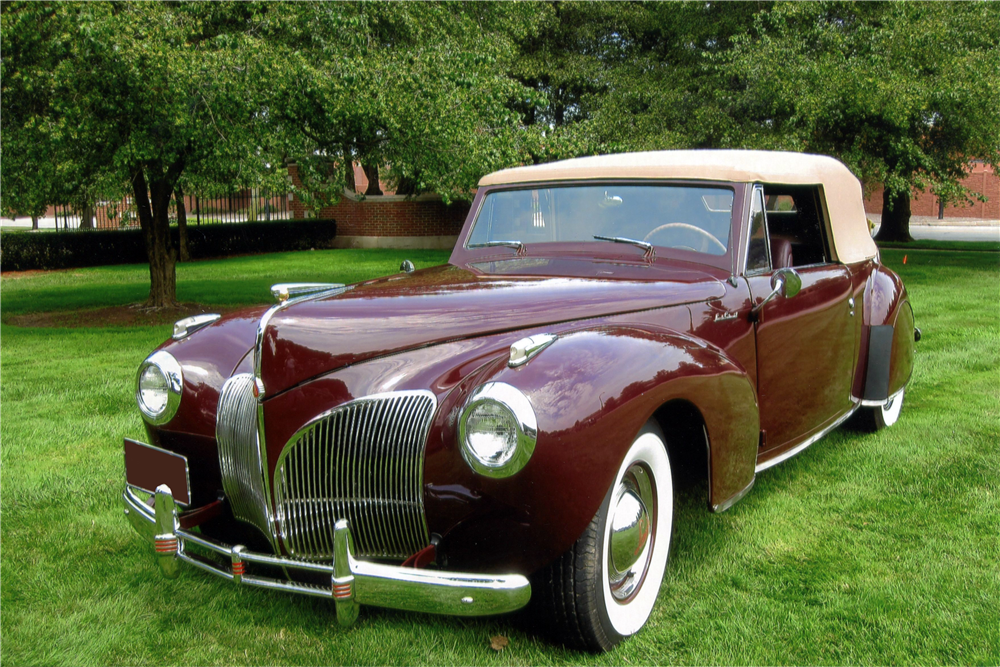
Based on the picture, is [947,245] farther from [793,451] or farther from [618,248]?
[618,248]

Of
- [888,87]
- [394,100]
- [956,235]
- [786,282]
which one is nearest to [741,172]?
[786,282]

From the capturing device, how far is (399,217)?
23312 mm

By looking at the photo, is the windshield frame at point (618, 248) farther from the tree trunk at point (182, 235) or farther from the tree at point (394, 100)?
the tree trunk at point (182, 235)

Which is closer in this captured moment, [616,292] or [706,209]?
[616,292]

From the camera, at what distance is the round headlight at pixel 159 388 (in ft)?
10.1

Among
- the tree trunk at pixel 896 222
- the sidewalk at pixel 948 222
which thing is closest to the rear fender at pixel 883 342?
the tree trunk at pixel 896 222

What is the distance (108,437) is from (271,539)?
112 inches

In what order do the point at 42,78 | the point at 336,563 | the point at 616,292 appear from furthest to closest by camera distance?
the point at 42,78 < the point at 616,292 < the point at 336,563

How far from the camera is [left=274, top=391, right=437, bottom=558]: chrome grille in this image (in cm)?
247

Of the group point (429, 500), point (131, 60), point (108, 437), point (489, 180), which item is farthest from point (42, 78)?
point (429, 500)

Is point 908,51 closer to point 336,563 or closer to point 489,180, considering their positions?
point 489,180

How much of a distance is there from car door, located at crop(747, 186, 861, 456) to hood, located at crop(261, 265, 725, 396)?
43 cm

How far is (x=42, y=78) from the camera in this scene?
312 inches

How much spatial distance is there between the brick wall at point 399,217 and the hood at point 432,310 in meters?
19.6
